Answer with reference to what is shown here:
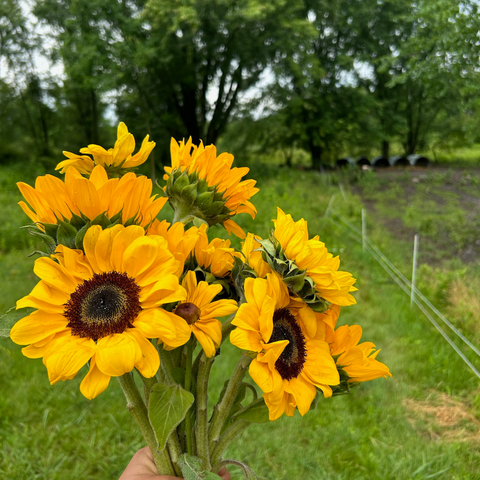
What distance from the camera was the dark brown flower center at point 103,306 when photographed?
2.01ft

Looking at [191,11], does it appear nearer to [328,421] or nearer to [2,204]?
[2,204]

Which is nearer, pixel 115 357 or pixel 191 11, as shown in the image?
pixel 115 357

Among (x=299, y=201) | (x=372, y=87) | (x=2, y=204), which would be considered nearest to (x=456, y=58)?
(x=299, y=201)

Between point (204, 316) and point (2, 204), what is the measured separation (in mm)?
8086

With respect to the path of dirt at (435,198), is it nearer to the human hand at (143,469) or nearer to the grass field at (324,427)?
the grass field at (324,427)

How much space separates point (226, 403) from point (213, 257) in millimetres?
300

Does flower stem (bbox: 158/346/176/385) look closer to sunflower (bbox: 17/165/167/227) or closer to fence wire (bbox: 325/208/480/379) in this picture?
sunflower (bbox: 17/165/167/227)

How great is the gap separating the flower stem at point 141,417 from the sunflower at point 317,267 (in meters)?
0.35

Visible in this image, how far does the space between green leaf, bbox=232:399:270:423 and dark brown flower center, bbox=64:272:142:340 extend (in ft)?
1.07

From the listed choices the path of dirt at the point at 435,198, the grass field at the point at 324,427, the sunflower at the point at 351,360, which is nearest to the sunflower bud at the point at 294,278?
the sunflower at the point at 351,360

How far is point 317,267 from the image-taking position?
70 centimetres

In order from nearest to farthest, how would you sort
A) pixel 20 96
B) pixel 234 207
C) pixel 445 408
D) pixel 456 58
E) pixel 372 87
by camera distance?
pixel 234 207, pixel 445 408, pixel 456 58, pixel 20 96, pixel 372 87

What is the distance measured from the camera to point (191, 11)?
344 inches

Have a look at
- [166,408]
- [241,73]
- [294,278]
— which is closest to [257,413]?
[166,408]
